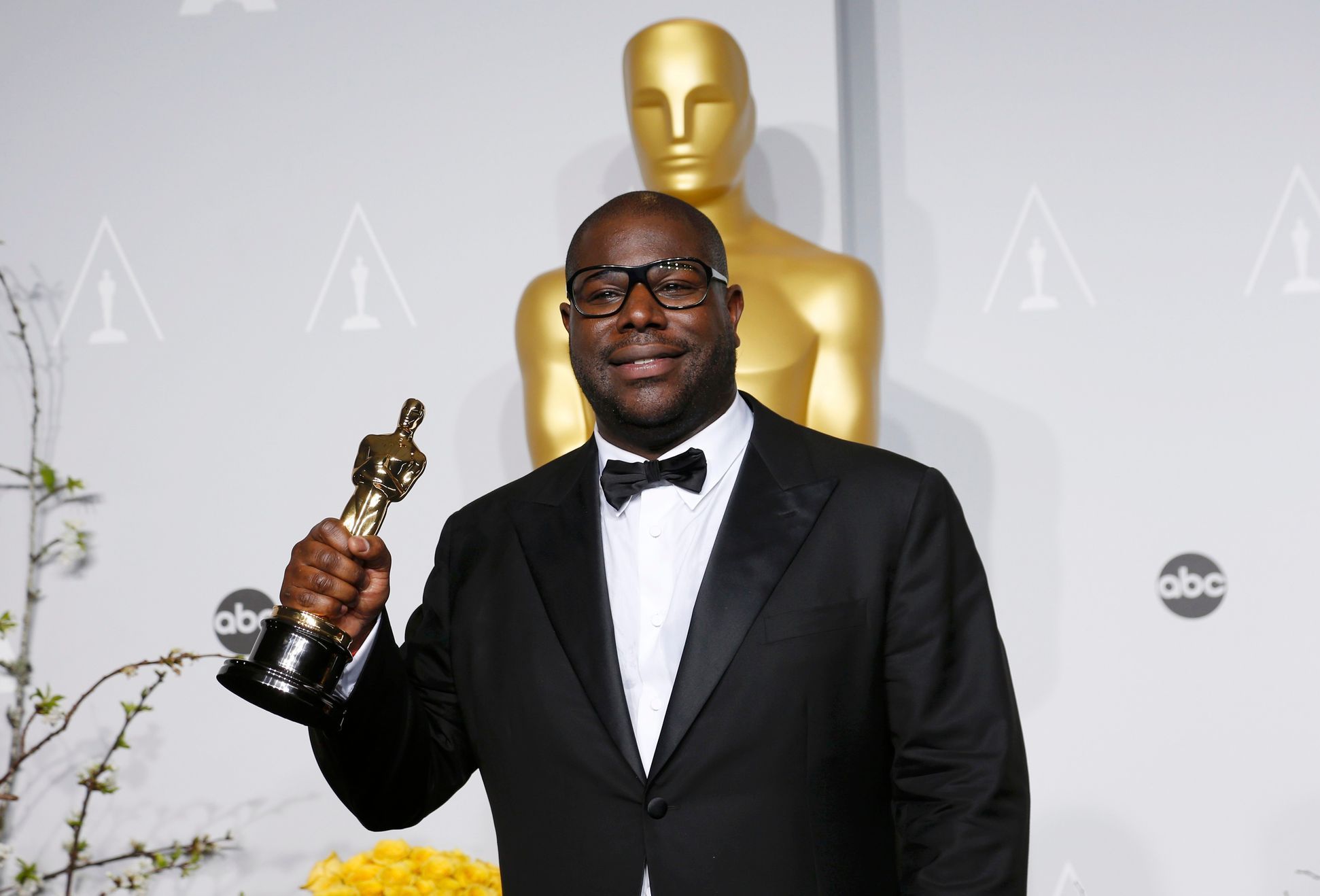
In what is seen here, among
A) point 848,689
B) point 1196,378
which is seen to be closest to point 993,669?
point 848,689

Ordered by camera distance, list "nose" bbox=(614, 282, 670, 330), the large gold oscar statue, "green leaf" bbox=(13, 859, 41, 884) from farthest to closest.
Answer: "green leaf" bbox=(13, 859, 41, 884) < the large gold oscar statue < "nose" bbox=(614, 282, 670, 330)

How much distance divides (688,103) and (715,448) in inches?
46.6

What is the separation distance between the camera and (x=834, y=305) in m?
2.52

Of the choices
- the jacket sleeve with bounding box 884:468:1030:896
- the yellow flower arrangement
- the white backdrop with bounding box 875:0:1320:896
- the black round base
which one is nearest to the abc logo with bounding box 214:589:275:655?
the yellow flower arrangement

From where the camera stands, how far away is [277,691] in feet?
4.02

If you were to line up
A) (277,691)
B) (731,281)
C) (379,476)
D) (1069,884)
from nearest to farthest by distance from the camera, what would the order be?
(277,691)
(379,476)
(731,281)
(1069,884)

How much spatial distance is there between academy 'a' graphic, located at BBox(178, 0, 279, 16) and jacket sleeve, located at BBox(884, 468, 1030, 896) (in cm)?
254

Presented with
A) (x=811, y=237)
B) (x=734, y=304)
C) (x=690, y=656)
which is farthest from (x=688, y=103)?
(x=690, y=656)

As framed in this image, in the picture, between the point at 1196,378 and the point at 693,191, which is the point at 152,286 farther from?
the point at 1196,378

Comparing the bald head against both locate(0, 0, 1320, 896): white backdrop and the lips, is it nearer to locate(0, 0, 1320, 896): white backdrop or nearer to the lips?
the lips

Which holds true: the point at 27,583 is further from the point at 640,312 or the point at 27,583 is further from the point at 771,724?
the point at 771,724

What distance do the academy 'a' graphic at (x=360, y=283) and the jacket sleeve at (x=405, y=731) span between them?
5.44ft

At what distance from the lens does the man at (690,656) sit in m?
1.37

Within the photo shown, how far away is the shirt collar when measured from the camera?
1584 millimetres
